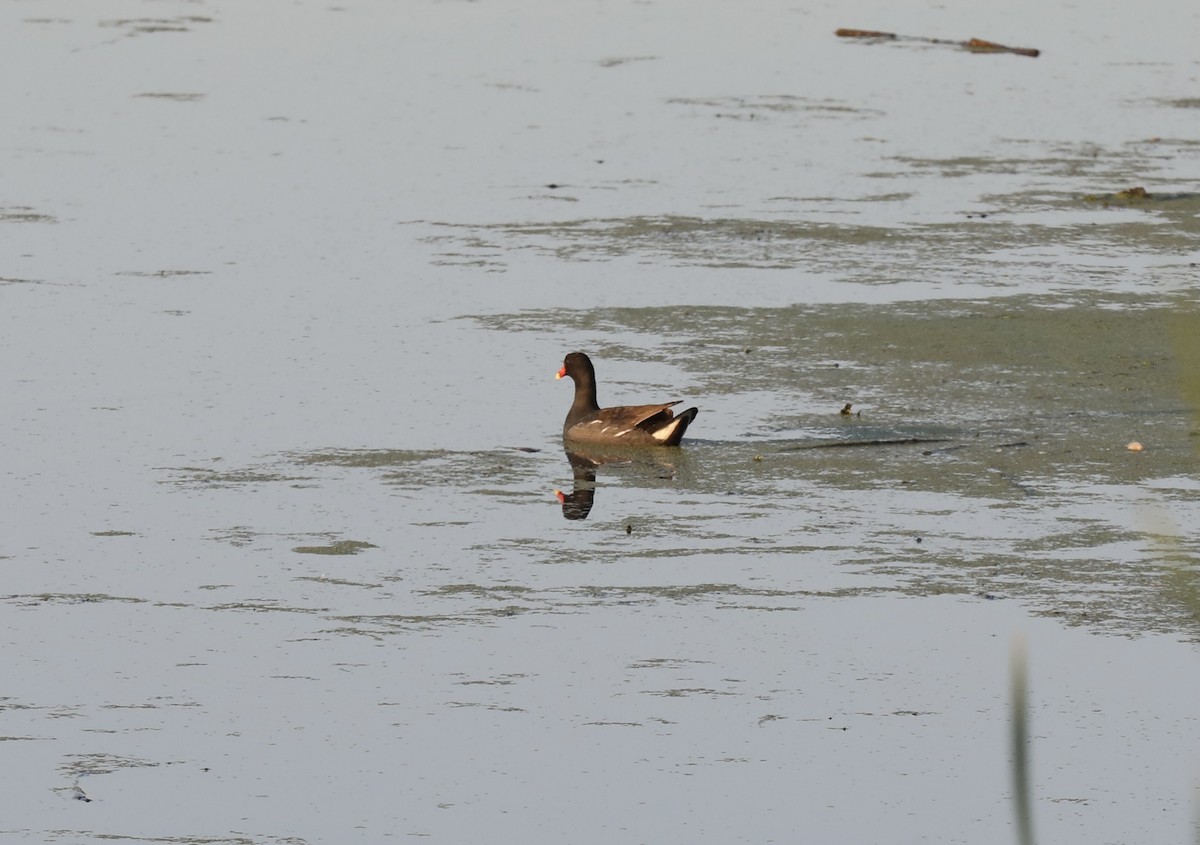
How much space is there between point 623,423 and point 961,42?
1025 centimetres

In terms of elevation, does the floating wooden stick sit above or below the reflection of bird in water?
above

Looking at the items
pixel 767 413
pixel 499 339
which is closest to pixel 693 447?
pixel 767 413

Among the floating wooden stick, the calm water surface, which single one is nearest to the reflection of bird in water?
the calm water surface

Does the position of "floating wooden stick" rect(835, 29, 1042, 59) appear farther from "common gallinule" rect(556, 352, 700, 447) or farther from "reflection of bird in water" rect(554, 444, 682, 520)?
"reflection of bird in water" rect(554, 444, 682, 520)

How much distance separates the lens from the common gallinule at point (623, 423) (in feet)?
22.8

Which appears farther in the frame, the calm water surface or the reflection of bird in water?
the reflection of bird in water

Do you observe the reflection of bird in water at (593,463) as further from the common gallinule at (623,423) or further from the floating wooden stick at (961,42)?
the floating wooden stick at (961,42)

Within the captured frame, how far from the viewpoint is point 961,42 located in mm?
16500

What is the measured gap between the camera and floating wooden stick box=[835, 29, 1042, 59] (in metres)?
15.9

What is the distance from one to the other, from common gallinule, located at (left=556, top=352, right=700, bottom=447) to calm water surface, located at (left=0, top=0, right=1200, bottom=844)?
0.09 meters

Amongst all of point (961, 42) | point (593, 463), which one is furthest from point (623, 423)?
point (961, 42)

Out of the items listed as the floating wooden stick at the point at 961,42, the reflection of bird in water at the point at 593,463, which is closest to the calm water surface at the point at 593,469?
the reflection of bird in water at the point at 593,463

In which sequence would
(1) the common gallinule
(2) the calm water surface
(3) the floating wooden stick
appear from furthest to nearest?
(3) the floating wooden stick < (1) the common gallinule < (2) the calm water surface

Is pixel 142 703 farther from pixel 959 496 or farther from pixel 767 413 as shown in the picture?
pixel 767 413
